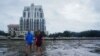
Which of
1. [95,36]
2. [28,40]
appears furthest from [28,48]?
[95,36]

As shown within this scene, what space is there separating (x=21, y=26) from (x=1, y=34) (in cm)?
1369

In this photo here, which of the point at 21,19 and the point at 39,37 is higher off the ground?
the point at 21,19

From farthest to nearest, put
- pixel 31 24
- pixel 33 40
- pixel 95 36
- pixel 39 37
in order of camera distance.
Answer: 1. pixel 31 24
2. pixel 95 36
3. pixel 33 40
4. pixel 39 37

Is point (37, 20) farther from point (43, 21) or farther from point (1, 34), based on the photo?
point (1, 34)

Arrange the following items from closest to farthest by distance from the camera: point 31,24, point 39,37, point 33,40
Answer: point 39,37 → point 33,40 → point 31,24

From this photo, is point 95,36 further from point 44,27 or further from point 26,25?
point 26,25

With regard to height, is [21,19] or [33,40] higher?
[21,19]

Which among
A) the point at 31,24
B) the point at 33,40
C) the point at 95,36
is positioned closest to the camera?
the point at 33,40

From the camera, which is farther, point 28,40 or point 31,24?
point 31,24

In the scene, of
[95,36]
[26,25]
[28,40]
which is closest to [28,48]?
[28,40]

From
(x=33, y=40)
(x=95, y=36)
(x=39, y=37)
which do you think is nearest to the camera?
(x=39, y=37)

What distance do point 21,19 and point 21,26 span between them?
5.43 meters

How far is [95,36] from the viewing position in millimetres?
180500

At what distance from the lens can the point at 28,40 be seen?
823 inches
